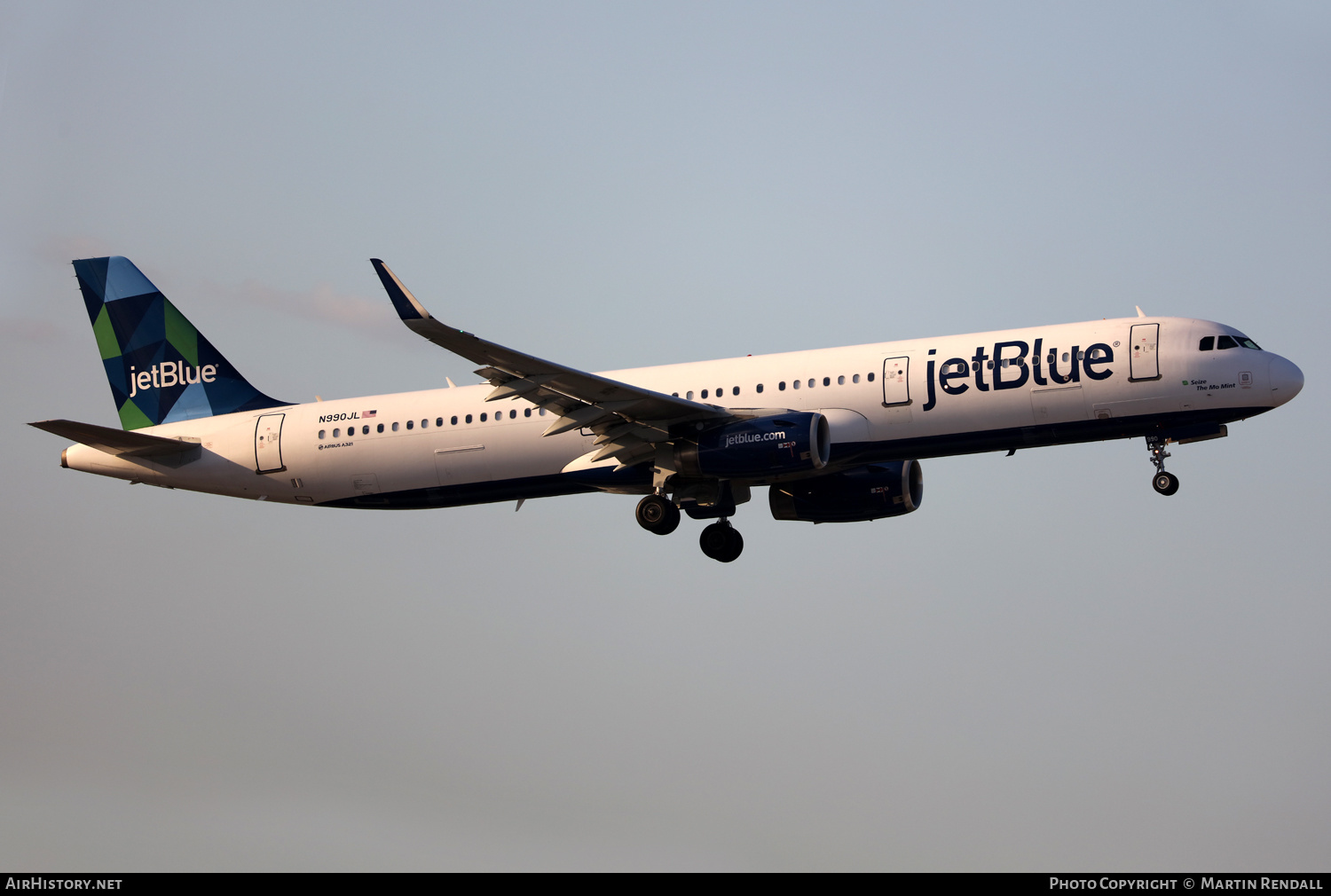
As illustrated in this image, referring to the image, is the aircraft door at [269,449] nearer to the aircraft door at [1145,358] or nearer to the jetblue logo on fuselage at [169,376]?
the jetblue logo on fuselage at [169,376]

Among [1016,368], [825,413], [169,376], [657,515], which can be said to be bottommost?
[657,515]

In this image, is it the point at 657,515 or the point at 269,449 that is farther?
the point at 269,449

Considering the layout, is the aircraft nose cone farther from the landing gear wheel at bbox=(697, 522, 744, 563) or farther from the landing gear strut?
the landing gear wheel at bbox=(697, 522, 744, 563)

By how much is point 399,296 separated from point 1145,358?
1726 centimetres

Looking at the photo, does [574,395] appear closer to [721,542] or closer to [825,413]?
[825,413]

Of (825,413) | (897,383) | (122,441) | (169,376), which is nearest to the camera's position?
(897,383)

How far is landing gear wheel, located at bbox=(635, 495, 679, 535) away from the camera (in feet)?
123

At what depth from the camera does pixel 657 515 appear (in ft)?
123

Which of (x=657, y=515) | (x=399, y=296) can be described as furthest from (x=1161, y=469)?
(x=399, y=296)

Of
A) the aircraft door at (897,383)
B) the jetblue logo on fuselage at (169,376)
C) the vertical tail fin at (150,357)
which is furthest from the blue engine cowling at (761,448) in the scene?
the jetblue logo on fuselage at (169,376)

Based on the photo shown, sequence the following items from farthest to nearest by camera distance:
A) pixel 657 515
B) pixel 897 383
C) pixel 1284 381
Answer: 1. pixel 657 515
2. pixel 897 383
3. pixel 1284 381

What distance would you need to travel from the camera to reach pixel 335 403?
40.1m

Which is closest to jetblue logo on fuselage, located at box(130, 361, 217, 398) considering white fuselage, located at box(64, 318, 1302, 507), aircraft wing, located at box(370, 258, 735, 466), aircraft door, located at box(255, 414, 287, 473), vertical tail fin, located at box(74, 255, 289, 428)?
vertical tail fin, located at box(74, 255, 289, 428)
